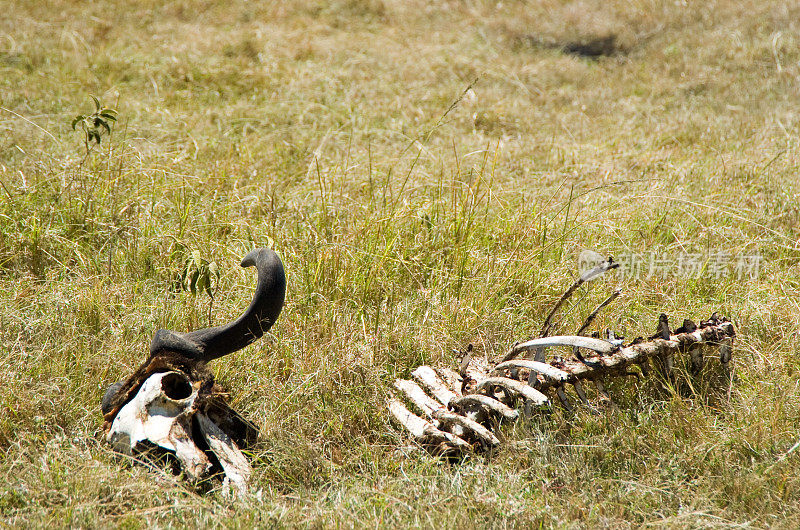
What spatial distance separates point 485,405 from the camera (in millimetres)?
2412

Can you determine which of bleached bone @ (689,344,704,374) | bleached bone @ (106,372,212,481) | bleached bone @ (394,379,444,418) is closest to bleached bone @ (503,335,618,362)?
bleached bone @ (394,379,444,418)

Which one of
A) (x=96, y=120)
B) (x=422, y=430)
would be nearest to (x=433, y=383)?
(x=422, y=430)

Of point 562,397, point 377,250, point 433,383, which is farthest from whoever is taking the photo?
point 377,250

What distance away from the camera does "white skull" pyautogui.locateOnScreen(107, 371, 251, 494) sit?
7.14 feet

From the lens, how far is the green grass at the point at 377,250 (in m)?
2.24

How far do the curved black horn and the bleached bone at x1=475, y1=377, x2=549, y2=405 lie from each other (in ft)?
2.68

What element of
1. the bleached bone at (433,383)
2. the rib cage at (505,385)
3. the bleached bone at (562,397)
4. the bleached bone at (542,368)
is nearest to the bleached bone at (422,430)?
the rib cage at (505,385)

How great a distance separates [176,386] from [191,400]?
5.2 inches

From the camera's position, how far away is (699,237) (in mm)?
4074

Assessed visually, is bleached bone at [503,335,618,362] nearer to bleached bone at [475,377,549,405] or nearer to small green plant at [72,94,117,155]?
bleached bone at [475,377,549,405]

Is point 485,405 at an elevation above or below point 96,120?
below

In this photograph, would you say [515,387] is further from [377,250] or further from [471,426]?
[377,250]

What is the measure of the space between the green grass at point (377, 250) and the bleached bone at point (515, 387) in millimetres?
201

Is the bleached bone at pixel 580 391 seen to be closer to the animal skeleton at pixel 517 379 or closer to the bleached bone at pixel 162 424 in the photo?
the animal skeleton at pixel 517 379
